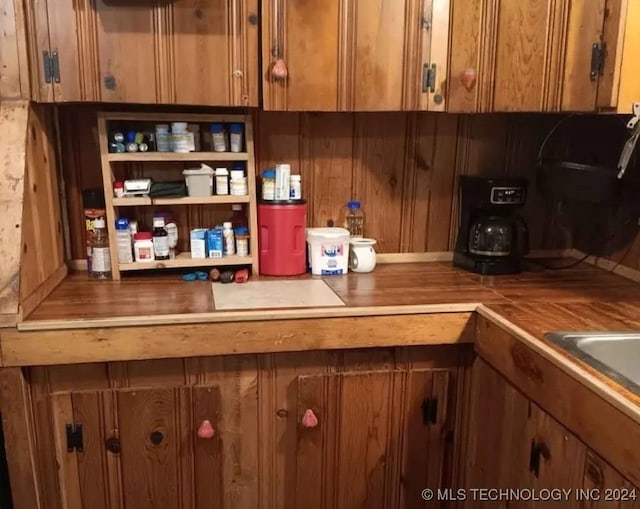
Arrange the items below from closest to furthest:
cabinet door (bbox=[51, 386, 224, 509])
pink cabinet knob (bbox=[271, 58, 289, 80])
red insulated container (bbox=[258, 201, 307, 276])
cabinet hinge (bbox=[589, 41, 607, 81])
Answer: cabinet hinge (bbox=[589, 41, 607, 81]) < cabinet door (bbox=[51, 386, 224, 509]) < pink cabinet knob (bbox=[271, 58, 289, 80]) < red insulated container (bbox=[258, 201, 307, 276])

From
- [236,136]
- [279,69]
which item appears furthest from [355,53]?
[236,136]

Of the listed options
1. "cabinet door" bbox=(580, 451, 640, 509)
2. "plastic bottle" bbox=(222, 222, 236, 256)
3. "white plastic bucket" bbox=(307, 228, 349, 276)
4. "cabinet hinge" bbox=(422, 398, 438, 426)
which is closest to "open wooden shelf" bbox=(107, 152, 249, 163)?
"plastic bottle" bbox=(222, 222, 236, 256)

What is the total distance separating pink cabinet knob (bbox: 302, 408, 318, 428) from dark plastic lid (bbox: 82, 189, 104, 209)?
91 cm

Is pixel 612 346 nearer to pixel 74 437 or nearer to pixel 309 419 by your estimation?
pixel 309 419

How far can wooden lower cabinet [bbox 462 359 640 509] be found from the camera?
1.25m

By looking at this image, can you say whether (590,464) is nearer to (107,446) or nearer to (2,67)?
(107,446)

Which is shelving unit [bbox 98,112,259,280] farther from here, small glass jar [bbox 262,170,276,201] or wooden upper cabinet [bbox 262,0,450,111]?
wooden upper cabinet [bbox 262,0,450,111]

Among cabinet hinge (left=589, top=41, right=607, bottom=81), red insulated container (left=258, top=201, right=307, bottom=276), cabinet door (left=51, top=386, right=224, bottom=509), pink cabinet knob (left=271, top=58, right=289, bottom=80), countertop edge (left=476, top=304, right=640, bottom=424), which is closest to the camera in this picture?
countertop edge (left=476, top=304, right=640, bottom=424)

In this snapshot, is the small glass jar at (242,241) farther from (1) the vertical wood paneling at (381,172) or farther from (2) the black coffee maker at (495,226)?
(2) the black coffee maker at (495,226)

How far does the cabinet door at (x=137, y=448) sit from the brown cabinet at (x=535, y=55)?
1171 mm

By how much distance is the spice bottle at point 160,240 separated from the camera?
1.97 meters

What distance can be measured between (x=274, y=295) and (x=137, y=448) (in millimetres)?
562

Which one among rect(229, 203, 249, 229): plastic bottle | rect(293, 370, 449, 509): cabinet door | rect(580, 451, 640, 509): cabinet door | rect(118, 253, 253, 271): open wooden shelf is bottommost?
rect(293, 370, 449, 509): cabinet door

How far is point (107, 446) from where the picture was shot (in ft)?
5.47
